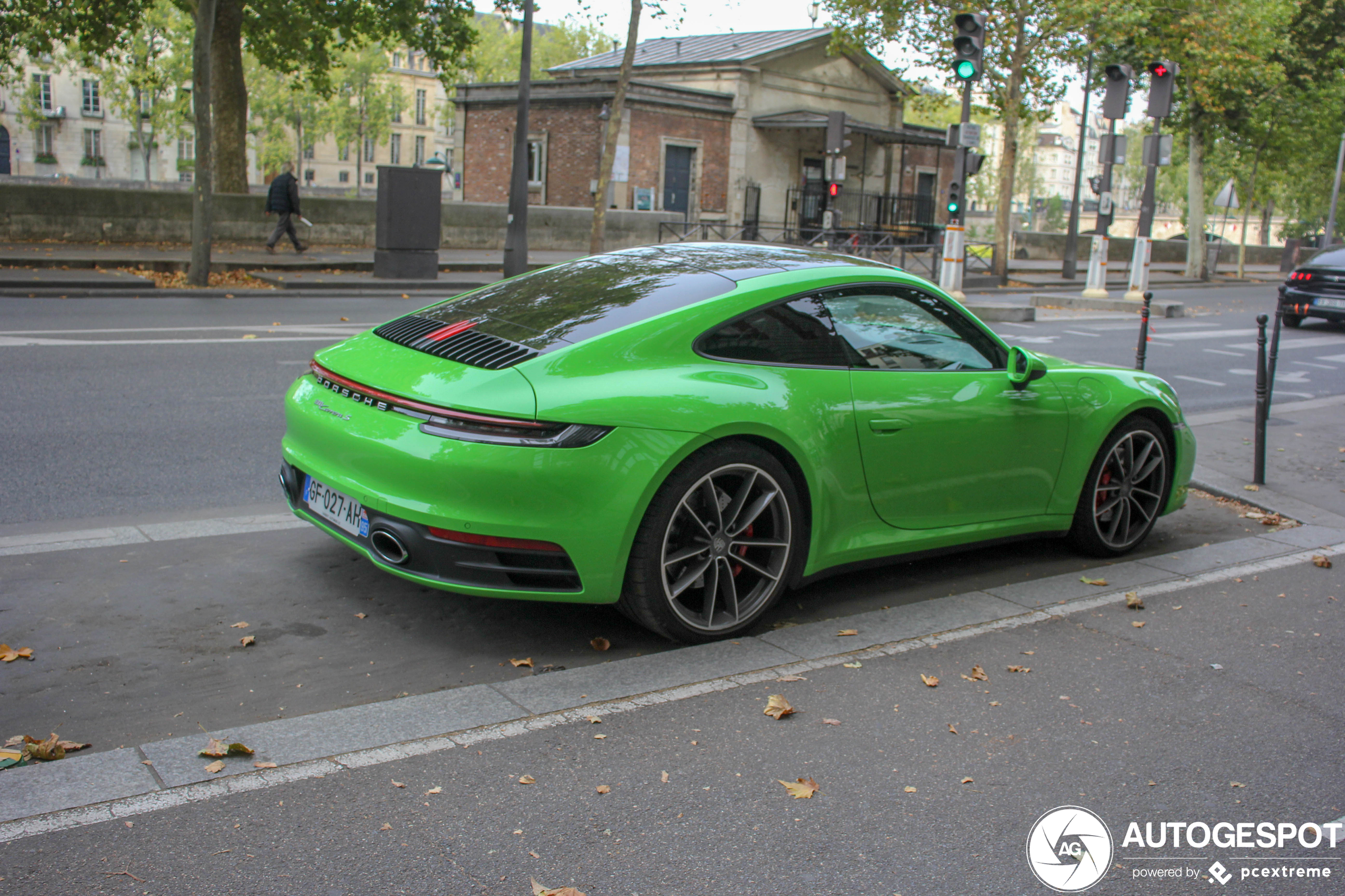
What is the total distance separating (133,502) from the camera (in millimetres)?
5891

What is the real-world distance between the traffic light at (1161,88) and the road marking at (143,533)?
67.1ft

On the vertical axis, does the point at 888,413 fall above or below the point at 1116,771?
above

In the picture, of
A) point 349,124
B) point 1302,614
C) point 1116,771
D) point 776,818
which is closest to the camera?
point 776,818

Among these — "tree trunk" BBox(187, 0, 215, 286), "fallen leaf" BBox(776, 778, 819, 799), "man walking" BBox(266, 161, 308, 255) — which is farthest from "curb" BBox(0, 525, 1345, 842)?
"man walking" BBox(266, 161, 308, 255)

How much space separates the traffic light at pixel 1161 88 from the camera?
21656 mm

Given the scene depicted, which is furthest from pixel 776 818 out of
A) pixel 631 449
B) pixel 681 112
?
pixel 681 112

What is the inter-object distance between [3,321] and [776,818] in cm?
1191

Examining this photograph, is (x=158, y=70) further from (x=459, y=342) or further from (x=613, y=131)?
(x=459, y=342)

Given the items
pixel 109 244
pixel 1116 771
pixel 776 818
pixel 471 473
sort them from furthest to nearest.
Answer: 1. pixel 109 244
2. pixel 471 473
3. pixel 1116 771
4. pixel 776 818

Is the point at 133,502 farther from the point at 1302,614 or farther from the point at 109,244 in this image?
the point at 109,244

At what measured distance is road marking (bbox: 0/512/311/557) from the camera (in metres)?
4.96

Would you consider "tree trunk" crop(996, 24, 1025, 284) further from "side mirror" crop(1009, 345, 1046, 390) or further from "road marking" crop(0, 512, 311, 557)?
"road marking" crop(0, 512, 311, 557)

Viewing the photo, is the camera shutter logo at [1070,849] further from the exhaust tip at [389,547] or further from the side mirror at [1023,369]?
the side mirror at [1023,369]

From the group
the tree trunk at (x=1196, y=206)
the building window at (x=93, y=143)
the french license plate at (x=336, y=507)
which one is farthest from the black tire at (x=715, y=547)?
the building window at (x=93, y=143)
